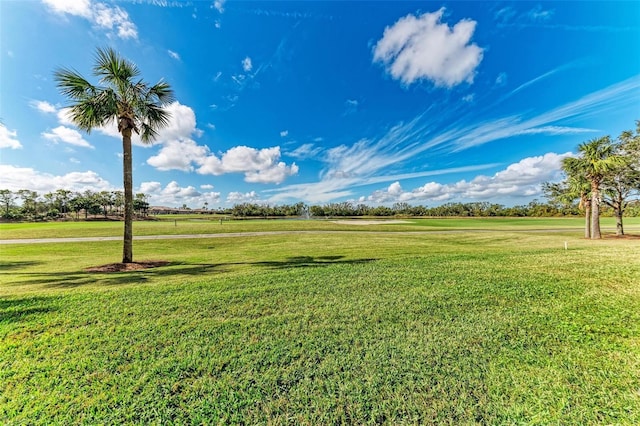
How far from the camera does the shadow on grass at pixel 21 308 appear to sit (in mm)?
4348

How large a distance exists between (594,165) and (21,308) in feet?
98.2

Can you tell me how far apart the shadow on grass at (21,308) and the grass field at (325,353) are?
50 millimetres

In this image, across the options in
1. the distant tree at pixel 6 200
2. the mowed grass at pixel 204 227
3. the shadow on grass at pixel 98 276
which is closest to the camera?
the shadow on grass at pixel 98 276

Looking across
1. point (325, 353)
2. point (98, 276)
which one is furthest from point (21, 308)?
point (325, 353)

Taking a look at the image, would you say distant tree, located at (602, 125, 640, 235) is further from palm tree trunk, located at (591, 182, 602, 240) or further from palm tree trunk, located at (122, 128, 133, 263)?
palm tree trunk, located at (122, 128, 133, 263)

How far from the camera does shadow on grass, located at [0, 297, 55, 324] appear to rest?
14.3 feet

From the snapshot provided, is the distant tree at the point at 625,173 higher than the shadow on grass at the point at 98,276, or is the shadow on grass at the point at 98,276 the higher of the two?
the distant tree at the point at 625,173

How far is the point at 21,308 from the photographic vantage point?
15.7ft

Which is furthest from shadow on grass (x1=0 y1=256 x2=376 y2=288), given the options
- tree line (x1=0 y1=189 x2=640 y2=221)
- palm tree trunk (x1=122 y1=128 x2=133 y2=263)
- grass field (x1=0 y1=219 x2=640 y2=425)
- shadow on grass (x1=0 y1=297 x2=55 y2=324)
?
tree line (x1=0 y1=189 x2=640 y2=221)

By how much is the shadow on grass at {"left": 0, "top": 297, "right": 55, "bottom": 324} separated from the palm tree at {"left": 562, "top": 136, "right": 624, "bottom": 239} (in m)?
29.4

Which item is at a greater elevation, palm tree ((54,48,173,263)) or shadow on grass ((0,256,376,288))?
palm tree ((54,48,173,263))

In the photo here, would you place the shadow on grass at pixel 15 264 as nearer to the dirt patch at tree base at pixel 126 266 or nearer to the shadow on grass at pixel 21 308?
the dirt patch at tree base at pixel 126 266

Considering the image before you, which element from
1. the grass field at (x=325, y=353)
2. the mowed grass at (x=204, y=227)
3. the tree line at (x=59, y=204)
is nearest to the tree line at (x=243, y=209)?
the tree line at (x=59, y=204)

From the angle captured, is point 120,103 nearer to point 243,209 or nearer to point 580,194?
point 580,194
